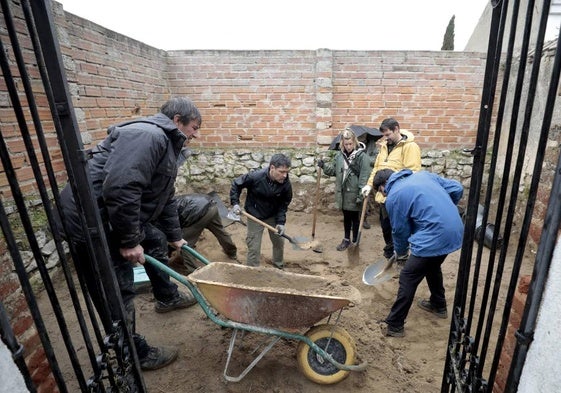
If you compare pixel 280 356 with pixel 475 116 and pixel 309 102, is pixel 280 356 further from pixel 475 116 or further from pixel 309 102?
pixel 475 116

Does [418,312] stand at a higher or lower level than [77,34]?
lower

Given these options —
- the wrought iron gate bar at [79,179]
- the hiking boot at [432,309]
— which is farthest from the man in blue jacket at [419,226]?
the wrought iron gate bar at [79,179]

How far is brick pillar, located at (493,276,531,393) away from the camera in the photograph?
4.58ft

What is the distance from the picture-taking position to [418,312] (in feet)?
11.1

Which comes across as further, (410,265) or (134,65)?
(134,65)

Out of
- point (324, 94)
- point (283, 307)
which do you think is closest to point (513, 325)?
point (283, 307)

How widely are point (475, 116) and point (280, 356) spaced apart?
5491 mm

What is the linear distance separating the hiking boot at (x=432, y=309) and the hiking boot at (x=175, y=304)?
248cm

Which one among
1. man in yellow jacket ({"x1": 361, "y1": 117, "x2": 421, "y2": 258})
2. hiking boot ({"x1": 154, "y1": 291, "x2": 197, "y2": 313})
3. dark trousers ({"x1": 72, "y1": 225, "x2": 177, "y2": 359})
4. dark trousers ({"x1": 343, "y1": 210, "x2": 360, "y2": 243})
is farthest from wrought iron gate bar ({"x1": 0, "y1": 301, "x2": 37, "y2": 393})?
dark trousers ({"x1": 343, "y1": 210, "x2": 360, "y2": 243})

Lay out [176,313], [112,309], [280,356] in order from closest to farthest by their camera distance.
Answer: [112,309] → [280,356] → [176,313]

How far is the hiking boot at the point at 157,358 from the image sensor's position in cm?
246

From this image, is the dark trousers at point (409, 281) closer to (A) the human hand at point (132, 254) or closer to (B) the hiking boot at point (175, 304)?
(B) the hiking boot at point (175, 304)

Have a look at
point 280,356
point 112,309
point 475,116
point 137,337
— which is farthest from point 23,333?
point 475,116

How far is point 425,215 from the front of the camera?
107 inches
